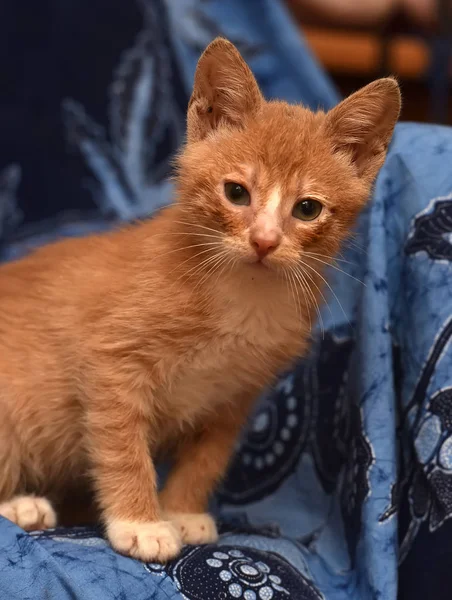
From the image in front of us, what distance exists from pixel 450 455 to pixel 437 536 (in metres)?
0.11

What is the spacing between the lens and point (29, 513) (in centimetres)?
107

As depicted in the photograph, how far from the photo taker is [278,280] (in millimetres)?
1075

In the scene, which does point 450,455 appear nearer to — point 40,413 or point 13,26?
point 40,413

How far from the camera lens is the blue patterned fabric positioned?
103 centimetres

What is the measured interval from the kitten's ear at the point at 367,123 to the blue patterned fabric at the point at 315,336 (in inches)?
5.8

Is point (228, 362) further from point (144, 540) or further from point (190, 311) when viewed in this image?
point (144, 540)

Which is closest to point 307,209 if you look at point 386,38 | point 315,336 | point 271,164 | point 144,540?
point 271,164

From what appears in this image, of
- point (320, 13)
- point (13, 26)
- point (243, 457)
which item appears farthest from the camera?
point (320, 13)

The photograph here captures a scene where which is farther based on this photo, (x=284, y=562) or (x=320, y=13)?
(x=320, y=13)

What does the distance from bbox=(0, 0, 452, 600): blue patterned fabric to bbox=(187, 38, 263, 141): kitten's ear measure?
280 mm

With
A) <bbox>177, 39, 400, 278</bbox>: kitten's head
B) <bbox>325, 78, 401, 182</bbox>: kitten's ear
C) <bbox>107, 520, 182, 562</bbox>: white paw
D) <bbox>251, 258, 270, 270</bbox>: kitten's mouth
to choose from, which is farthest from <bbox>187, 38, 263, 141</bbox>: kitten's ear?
<bbox>107, 520, 182, 562</bbox>: white paw

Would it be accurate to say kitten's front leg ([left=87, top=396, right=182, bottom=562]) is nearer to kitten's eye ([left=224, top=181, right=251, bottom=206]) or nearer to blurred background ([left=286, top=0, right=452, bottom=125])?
kitten's eye ([left=224, top=181, right=251, bottom=206])

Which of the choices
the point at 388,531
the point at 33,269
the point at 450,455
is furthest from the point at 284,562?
the point at 33,269

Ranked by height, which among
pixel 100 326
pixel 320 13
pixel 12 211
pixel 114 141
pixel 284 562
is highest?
pixel 320 13
